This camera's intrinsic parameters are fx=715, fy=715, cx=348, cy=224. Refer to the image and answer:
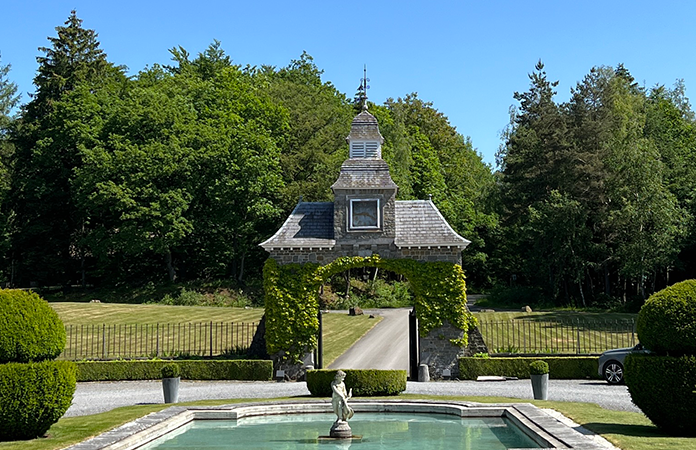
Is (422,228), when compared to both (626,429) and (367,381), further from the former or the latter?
(626,429)

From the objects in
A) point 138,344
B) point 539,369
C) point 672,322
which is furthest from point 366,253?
point 672,322

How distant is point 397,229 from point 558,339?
12.1m

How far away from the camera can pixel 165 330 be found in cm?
3653

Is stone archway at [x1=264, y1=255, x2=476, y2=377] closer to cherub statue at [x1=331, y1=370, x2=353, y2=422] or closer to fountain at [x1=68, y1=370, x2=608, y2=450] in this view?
fountain at [x1=68, y1=370, x2=608, y2=450]

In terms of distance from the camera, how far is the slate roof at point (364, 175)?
27500 mm

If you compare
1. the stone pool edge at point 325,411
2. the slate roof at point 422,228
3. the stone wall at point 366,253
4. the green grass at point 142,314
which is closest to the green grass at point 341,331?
the green grass at point 142,314

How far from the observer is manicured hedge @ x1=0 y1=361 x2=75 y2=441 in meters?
14.5

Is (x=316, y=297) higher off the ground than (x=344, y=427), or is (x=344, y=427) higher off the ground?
(x=316, y=297)

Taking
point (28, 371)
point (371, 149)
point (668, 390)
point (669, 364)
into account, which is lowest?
point (668, 390)

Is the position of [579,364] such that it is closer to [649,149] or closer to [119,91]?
[649,149]

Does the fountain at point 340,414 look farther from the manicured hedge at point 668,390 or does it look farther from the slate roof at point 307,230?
the slate roof at point 307,230

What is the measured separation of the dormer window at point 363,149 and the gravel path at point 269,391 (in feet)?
29.7

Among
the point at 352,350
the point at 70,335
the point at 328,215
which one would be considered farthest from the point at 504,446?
the point at 70,335

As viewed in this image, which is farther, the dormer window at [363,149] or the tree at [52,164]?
the tree at [52,164]
